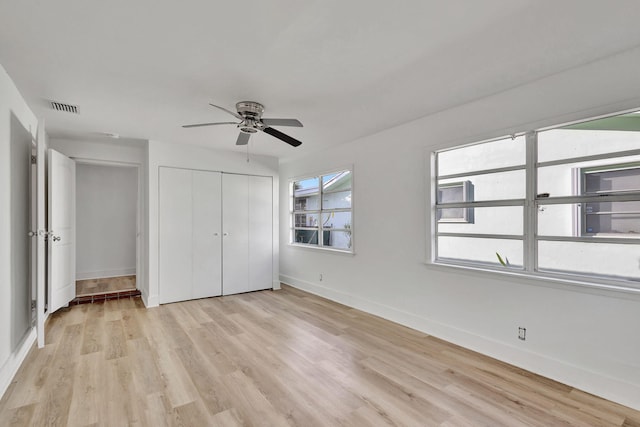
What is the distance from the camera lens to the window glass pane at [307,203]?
5.27 metres

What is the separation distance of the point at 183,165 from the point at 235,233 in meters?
1.37

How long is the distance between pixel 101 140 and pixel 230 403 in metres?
4.25

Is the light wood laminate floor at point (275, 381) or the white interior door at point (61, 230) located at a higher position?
the white interior door at point (61, 230)

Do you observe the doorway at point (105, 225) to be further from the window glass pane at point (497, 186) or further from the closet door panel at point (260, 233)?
the window glass pane at point (497, 186)

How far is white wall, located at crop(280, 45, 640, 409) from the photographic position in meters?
2.15

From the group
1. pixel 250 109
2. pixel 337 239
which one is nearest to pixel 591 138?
pixel 250 109

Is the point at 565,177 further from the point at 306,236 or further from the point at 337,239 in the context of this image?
the point at 306,236

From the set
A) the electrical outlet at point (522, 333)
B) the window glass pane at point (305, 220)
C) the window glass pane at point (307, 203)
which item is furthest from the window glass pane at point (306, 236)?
the electrical outlet at point (522, 333)

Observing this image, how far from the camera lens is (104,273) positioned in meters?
6.07

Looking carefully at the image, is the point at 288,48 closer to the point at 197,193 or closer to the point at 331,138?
the point at 331,138

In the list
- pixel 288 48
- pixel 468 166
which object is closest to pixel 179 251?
pixel 288 48

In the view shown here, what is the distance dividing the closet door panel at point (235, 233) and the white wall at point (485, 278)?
150 centimetres

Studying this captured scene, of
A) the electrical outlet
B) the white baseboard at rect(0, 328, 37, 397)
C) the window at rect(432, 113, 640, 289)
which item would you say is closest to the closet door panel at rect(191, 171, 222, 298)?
the white baseboard at rect(0, 328, 37, 397)

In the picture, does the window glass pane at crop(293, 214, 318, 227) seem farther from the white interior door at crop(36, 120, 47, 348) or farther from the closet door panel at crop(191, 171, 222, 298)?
the white interior door at crop(36, 120, 47, 348)
